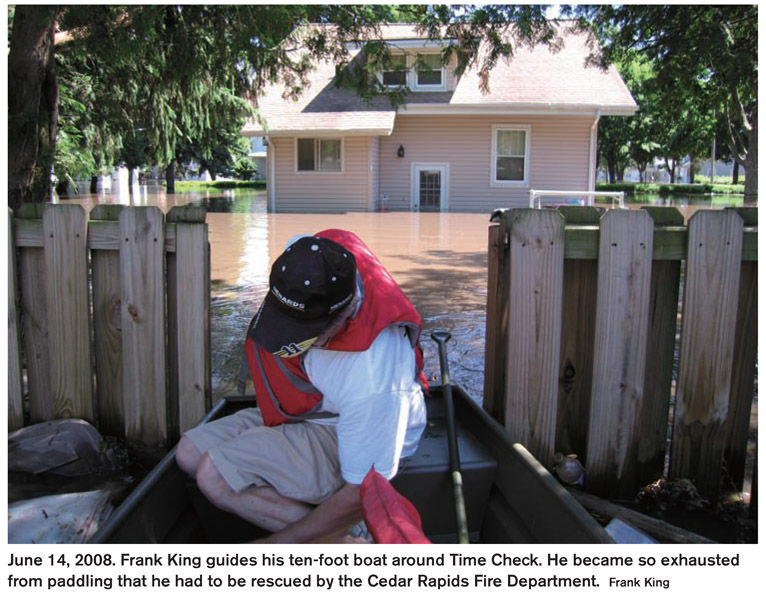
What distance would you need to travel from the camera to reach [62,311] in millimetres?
3340

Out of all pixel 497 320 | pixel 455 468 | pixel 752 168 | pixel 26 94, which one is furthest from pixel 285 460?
pixel 752 168

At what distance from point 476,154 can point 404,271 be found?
1335 centimetres

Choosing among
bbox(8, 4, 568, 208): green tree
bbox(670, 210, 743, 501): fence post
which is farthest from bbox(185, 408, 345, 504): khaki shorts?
bbox(8, 4, 568, 208): green tree

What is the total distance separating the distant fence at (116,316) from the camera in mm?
3258

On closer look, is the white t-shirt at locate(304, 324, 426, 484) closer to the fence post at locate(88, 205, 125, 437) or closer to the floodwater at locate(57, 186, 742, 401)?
the fence post at locate(88, 205, 125, 437)

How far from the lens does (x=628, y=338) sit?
301cm

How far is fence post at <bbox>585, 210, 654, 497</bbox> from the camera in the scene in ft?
9.70

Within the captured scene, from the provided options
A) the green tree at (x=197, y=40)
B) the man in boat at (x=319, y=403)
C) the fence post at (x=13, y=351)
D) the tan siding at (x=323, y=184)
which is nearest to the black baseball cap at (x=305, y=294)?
the man in boat at (x=319, y=403)

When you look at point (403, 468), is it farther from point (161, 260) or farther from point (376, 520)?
point (161, 260)

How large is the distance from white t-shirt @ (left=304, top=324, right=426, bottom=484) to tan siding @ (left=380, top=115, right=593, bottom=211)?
20.2 meters

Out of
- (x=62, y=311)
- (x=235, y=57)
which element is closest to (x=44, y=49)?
(x=235, y=57)

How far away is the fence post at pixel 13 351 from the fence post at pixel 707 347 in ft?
10.3

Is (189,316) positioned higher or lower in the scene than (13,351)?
higher

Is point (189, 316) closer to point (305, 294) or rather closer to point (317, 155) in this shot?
point (305, 294)
